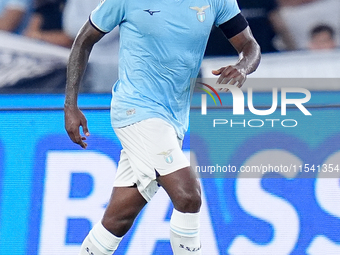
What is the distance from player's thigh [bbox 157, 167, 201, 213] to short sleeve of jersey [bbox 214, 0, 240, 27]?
75 cm

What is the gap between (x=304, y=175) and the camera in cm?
324

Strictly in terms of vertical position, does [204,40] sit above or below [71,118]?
above

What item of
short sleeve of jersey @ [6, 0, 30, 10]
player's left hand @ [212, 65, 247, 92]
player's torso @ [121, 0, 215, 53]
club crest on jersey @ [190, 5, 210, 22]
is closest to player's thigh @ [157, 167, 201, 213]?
player's left hand @ [212, 65, 247, 92]

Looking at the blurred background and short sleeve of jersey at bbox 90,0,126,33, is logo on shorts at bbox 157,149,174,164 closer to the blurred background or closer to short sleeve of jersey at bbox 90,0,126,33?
short sleeve of jersey at bbox 90,0,126,33

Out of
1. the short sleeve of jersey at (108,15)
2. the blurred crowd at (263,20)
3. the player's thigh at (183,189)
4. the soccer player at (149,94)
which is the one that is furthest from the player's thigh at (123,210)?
the blurred crowd at (263,20)

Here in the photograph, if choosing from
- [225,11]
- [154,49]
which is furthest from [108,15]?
[225,11]

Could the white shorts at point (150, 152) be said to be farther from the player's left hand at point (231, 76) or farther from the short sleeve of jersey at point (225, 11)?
the short sleeve of jersey at point (225, 11)

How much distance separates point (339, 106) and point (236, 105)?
62 centimetres

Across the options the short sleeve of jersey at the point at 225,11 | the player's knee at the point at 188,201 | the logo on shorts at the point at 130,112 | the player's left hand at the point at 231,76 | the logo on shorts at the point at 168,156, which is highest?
the short sleeve of jersey at the point at 225,11

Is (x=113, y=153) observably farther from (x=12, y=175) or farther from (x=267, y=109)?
(x=267, y=109)

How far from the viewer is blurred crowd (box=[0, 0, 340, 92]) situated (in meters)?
3.27

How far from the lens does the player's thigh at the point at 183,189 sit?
6.98 ft

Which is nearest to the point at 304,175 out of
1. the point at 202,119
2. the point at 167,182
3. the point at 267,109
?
the point at 267,109

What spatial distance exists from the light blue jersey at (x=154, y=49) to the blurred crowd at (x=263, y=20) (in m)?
1.00
